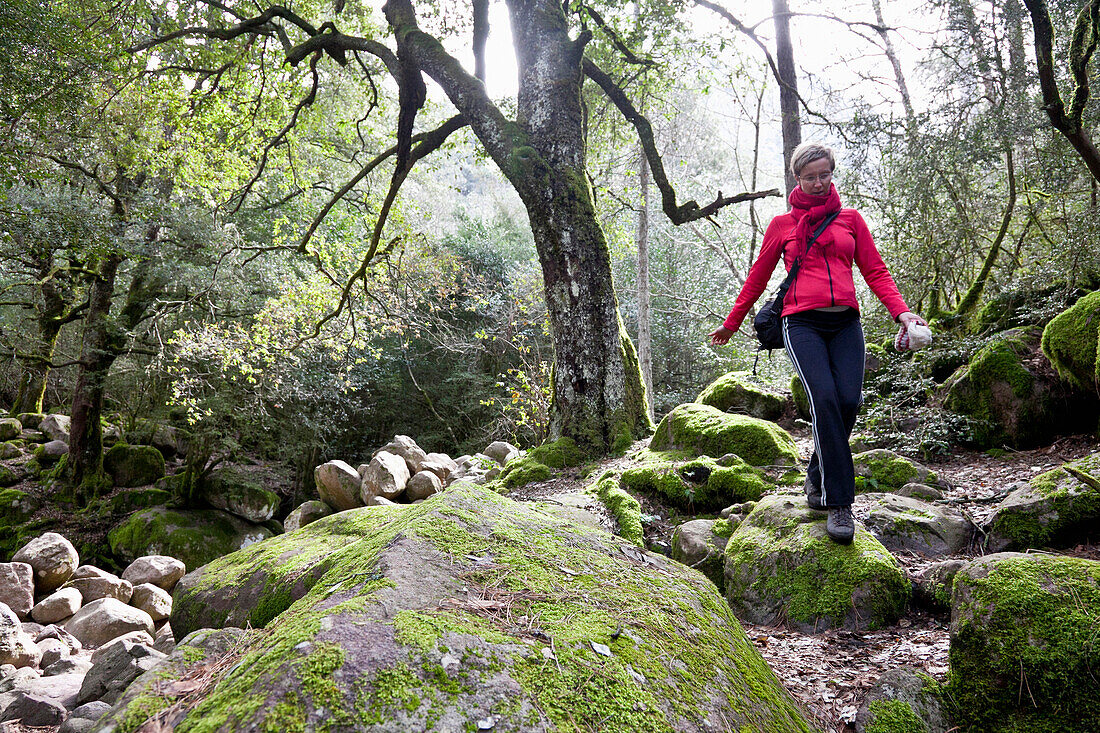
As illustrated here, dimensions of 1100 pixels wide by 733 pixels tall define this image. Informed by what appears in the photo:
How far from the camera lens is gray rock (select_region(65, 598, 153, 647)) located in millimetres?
5879

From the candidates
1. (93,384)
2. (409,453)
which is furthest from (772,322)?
(93,384)

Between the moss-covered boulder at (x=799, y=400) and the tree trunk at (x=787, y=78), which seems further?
the tree trunk at (x=787, y=78)

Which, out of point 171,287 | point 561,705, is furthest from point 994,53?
point 171,287

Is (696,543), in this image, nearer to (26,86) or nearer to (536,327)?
(26,86)

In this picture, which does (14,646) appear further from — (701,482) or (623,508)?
(701,482)

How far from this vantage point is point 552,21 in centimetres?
688

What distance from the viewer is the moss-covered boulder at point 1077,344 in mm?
4355

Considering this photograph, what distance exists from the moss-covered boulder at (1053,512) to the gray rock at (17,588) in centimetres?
984

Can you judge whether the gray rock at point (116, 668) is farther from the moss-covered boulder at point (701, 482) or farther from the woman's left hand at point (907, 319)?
the woman's left hand at point (907, 319)

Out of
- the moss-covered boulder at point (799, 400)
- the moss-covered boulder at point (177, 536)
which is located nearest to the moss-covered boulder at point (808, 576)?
the moss-covered boulder at point (799, 400)

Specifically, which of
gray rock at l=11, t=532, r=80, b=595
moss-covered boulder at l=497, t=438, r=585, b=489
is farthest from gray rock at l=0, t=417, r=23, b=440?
moss-covered boulder at l=497, t=438, r=585, b=489

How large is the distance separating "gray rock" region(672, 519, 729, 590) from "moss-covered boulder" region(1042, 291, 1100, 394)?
316cm

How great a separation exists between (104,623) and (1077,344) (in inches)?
367

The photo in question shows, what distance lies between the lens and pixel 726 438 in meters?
5.19
